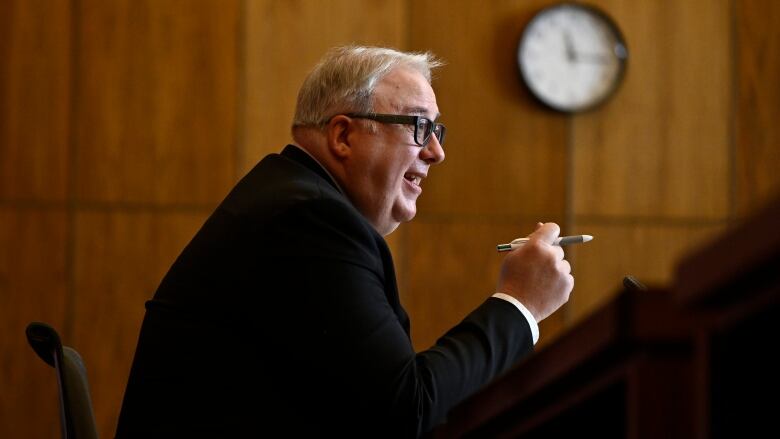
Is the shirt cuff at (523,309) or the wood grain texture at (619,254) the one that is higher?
the shirt cuff at (523,309)

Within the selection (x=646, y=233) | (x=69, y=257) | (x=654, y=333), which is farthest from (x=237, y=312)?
(x=646, y=233)

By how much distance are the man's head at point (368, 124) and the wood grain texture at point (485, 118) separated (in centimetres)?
264

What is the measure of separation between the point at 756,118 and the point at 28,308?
313cm

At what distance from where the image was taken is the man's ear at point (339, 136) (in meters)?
2.29

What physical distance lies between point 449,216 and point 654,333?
13.4 feet

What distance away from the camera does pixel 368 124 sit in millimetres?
2324

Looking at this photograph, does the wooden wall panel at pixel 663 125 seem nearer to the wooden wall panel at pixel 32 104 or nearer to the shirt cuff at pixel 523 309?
the wooden wall panel at pixel 32 104

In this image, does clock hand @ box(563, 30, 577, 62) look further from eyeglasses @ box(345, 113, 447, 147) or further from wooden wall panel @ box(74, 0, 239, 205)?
eyeglasses @ box(345, 113, 447, 147)

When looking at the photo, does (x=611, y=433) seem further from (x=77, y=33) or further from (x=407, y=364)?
(x=77, y=33)

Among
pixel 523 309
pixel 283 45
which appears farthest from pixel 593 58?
pixel 523 309

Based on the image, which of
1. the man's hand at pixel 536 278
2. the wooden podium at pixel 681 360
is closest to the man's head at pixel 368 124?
the man's hand at pixel 536 278

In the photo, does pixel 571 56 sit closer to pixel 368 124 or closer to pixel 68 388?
pixel 368 124

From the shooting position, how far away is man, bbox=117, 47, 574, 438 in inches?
71.6

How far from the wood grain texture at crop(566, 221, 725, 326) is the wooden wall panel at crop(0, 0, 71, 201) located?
2.15 m
